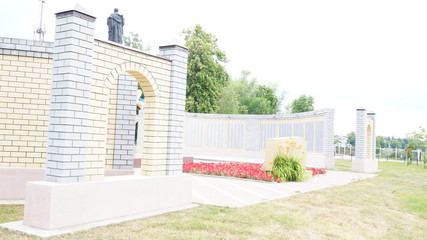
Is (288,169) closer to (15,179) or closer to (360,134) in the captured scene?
(15,179)

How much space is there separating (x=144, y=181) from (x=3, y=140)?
11.4ft

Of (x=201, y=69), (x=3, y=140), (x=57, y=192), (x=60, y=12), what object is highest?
(x=201, y=69)

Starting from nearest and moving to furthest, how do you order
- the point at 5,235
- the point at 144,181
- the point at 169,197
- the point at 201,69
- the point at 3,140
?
the point at 5,235 < the point at 144,181 < the point at 169,197 < the point at 3,140 < the point at 201,69

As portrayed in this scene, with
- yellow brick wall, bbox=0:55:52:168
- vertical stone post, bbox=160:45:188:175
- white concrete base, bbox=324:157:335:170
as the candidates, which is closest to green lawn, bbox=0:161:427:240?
vertical stone post, bbox=160:45:188:175

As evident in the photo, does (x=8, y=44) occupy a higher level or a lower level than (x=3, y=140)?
higher

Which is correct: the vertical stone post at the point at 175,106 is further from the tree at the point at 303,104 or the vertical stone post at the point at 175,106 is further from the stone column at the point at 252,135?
→ the tree at the point at 303,104

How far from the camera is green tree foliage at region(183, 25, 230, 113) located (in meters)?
32.6

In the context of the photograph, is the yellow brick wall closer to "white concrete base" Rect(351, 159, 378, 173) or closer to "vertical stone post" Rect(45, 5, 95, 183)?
"vertical stone post" Rect(45, 5, 95, 183)

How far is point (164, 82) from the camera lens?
7.28 m

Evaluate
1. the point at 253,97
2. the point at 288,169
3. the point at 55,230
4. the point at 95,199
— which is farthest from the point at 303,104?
the point at 55,230

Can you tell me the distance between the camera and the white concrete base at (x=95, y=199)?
205 inches

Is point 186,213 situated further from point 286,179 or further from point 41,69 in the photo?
point 286,179

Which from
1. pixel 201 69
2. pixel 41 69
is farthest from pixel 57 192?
pixel 201 69

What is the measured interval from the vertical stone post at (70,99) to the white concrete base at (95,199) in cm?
22
